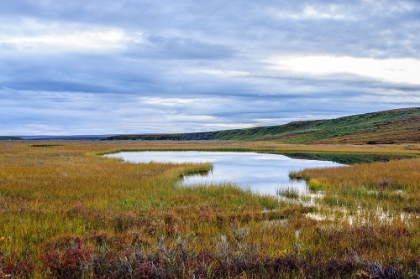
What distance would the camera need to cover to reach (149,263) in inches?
234

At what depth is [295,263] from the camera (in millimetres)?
6312

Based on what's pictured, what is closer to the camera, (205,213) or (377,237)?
(377,237)

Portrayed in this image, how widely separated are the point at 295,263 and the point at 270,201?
25.4ft

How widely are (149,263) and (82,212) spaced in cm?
578

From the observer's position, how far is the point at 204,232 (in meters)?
9.20

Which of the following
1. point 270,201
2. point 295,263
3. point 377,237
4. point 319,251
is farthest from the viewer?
point 270,201

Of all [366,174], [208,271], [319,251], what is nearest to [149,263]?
[208,271]

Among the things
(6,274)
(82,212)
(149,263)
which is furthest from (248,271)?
(82,212)

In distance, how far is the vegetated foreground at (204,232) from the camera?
6.03 meters

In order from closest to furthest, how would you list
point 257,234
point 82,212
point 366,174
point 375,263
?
point 375,263
point 257,234
point 82,212
point 366,174

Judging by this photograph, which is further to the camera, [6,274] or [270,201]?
[270,201]

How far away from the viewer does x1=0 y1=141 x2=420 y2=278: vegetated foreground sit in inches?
237

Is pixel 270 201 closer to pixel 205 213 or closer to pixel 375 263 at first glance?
pixel 205 213

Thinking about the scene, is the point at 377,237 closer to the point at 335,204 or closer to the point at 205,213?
the point at 205,213
